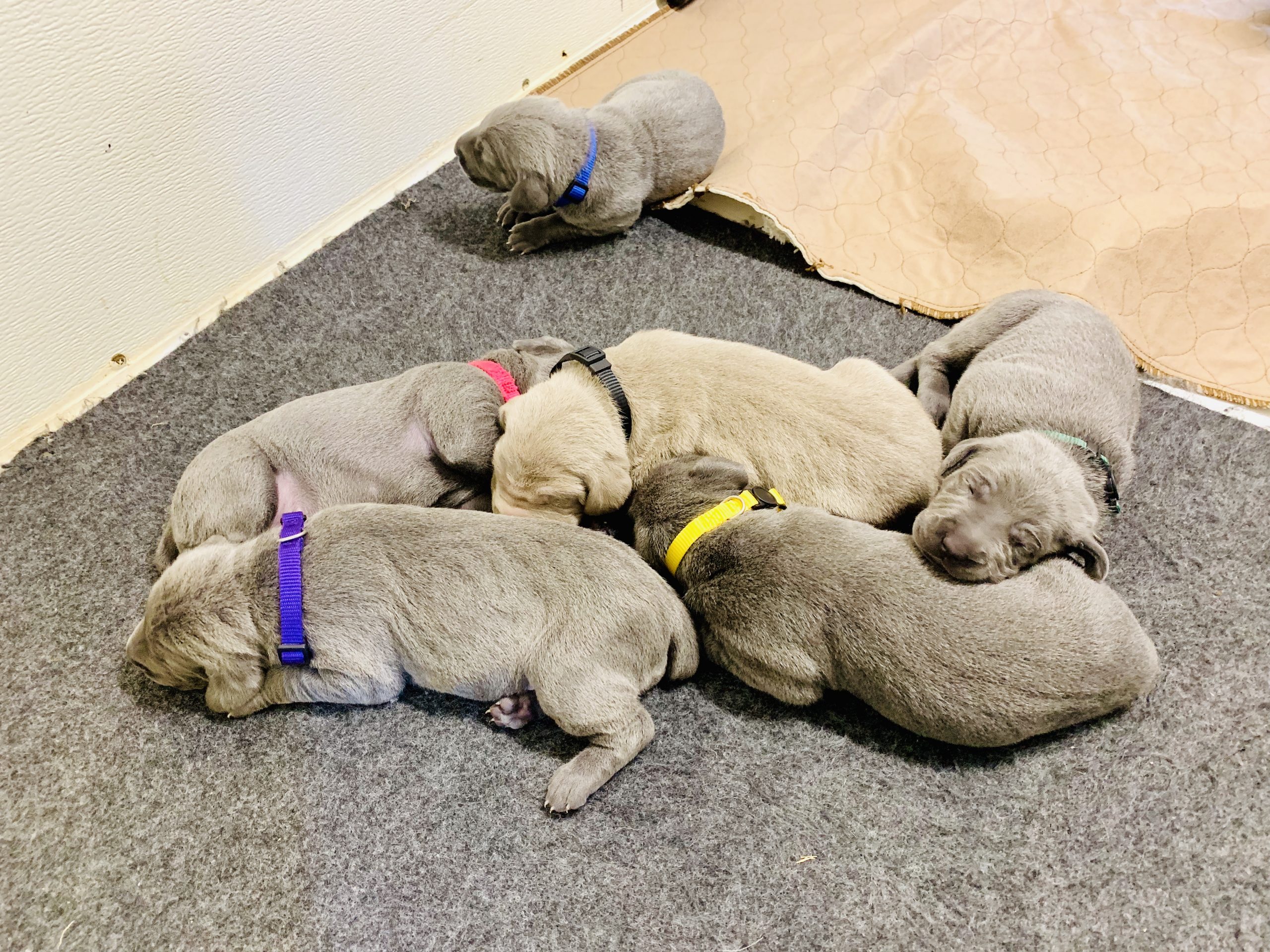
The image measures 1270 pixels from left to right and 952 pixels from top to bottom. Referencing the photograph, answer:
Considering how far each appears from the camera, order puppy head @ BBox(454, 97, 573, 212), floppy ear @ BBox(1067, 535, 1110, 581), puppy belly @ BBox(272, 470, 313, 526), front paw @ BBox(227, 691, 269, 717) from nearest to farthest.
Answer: floppy ear @ BBox(1067, 535, 1110, 581) → front paw @ BBox(227, 691, 269, 717) → puppy belly @ BBox(272, 470, 313, 526) → puppy head @ BBox(454, 97, 573, 212)

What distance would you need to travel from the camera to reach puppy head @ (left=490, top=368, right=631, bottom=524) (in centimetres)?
213

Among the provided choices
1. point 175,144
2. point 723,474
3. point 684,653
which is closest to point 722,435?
point 723,474

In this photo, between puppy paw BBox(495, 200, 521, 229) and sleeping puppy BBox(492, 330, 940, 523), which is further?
puppy paw BBox(495, 200, 521, 229)

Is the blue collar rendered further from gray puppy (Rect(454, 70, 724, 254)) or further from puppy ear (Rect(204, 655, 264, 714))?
puppy ear (Rect(204, 655, 264, 714))

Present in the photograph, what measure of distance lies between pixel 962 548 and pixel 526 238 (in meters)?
2.19

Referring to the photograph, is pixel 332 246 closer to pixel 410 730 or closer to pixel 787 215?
pixel 787 215

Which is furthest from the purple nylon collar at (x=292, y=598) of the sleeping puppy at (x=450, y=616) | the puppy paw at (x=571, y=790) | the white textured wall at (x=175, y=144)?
the white textured wall at (x=175, y=144)

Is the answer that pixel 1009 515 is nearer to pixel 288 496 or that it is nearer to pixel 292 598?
pixel 292 598

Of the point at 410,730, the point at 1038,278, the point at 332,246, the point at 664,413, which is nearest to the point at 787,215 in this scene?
the point at 1038,278

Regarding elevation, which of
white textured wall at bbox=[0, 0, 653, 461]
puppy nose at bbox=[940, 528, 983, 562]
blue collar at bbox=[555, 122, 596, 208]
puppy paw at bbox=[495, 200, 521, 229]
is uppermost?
white textured wall at bbox=[0, 0, 653, 461]

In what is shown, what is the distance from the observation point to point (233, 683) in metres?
1.99

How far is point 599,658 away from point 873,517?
0.81 meters

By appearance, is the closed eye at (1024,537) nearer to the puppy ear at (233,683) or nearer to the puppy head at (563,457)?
the puppy head at (563,457)

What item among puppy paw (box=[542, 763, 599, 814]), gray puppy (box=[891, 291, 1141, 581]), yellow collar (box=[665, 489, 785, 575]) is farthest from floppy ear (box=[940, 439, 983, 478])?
puppy paw (box=[542, 763, 599, 814])
